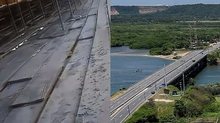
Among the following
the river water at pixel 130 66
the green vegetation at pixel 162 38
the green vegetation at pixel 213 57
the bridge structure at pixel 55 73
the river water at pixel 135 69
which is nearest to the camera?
the bridge structure at pixel 55 73

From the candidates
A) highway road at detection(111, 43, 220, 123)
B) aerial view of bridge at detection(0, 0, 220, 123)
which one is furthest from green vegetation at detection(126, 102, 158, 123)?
aerial view of bridge at detection(0, 0, 220, 123)

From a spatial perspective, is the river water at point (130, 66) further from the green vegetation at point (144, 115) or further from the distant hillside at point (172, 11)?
the distant hillside at point (172, 11)

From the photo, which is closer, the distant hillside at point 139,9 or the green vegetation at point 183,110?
the green vegetation at point 183,110

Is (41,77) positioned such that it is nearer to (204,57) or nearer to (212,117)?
(212,117)

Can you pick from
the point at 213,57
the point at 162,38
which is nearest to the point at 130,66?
the point at 213,57

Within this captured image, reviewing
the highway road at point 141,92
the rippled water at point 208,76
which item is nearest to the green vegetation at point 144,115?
the highway road at point 141,92

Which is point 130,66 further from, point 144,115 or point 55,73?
point 55,73
